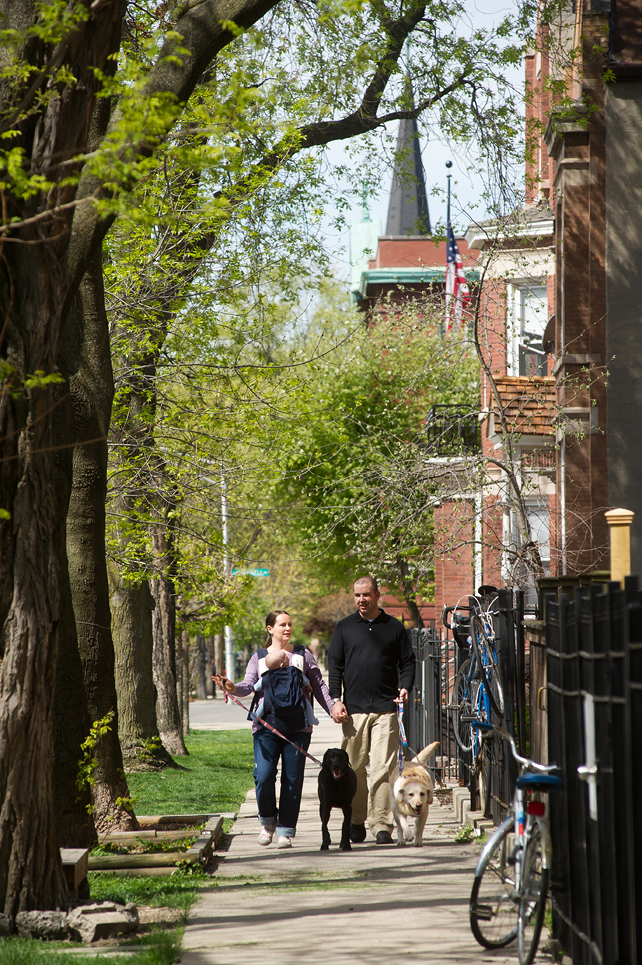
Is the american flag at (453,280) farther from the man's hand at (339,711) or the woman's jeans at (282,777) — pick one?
the woman's jeans at (282,777)

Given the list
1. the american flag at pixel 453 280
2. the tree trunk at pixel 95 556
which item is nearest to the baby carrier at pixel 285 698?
the tree trunk at pixel 95 556

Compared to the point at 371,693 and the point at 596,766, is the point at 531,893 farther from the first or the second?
the point at 371,693

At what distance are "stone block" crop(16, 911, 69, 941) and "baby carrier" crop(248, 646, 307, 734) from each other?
331 centimetres

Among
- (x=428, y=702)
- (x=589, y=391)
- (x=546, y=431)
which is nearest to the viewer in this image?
(x=428, y=702)

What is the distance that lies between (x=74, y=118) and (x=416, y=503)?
8686 millimetres

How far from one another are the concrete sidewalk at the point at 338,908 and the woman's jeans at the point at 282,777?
0.85 feet

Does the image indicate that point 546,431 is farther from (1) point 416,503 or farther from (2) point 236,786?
(2) point 236,786

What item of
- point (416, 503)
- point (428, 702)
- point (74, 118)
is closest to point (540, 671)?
point (74, 118)

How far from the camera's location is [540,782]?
486 centimetres

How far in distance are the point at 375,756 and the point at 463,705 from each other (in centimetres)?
115

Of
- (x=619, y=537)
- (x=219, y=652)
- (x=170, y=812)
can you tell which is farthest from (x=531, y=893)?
(x=219, y=652)

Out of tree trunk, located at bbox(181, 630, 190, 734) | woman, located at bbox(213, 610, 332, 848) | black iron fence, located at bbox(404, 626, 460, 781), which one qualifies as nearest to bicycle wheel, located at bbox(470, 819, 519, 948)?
woman, located at bbox(213, 610, 332, 848)

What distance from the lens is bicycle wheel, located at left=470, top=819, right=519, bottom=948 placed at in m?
4.96

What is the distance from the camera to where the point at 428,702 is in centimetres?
1233
